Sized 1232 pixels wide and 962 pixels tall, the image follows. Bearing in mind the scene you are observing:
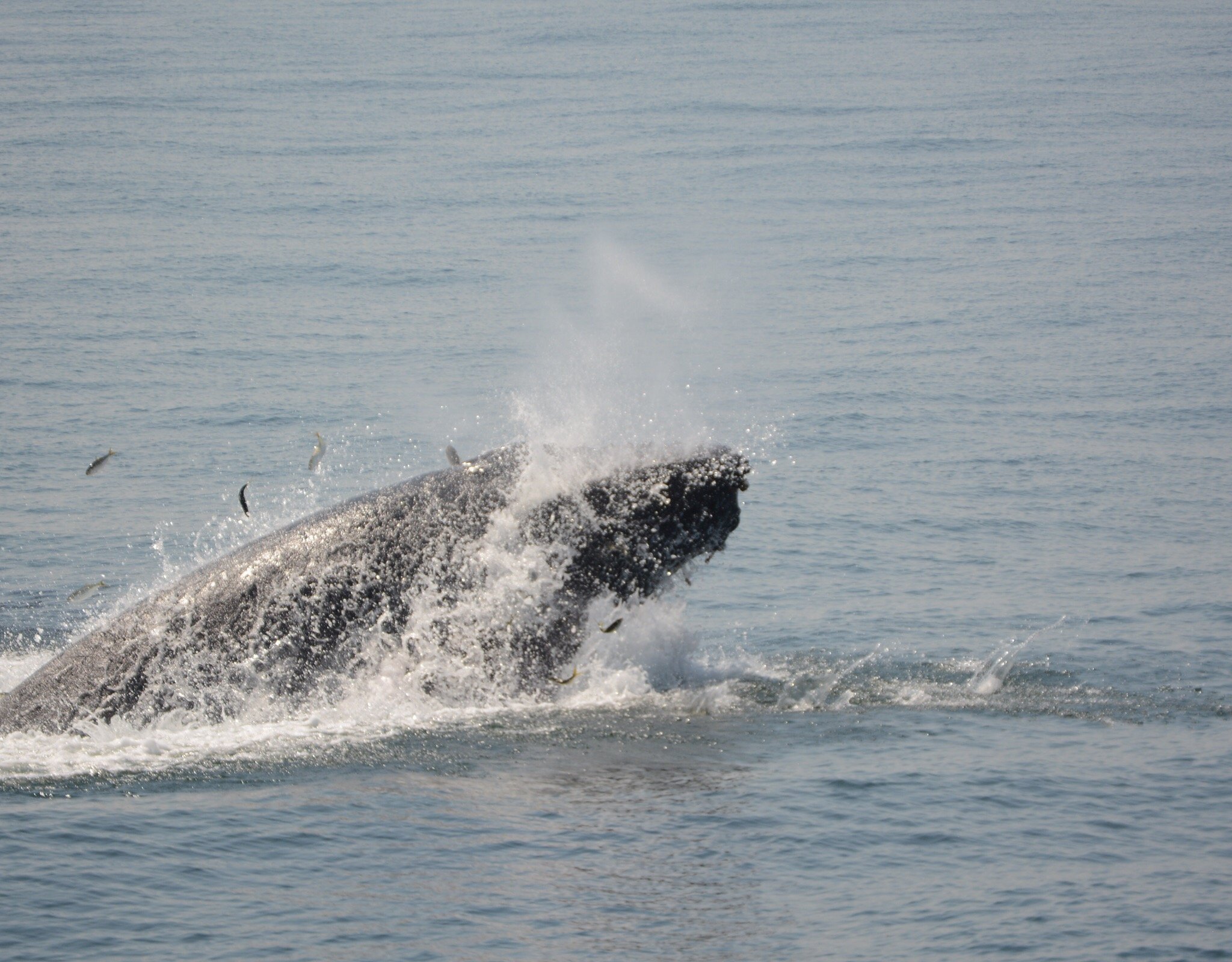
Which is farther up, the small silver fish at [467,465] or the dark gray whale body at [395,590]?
the small silver fish at [467,465]

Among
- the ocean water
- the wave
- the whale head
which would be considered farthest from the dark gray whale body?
the ocean water

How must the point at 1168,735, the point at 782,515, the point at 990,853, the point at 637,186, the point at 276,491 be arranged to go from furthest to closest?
1. the point at 637,186
2. the point at 276,491
3. the point at 782,515
4. the point at 1168,735
5. the point at 990,853

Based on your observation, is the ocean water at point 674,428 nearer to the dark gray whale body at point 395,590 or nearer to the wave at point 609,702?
the wave at point 609,702

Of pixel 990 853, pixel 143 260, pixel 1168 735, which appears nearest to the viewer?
pixel 990 853

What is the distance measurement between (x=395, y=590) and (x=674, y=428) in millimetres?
2500

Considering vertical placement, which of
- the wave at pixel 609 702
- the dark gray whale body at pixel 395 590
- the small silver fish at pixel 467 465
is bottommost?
the wave at pixel 609 702

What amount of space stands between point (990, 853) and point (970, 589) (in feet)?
25.2

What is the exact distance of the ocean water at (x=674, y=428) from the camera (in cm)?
1006

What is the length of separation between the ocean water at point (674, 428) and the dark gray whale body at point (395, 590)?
33 centimetres

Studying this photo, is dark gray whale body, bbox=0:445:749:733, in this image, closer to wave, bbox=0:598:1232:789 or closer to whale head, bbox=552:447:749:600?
whale head, bbox=552:447:749:600

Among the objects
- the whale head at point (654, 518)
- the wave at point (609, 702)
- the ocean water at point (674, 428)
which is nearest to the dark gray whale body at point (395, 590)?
the whale head at point (654, 518)

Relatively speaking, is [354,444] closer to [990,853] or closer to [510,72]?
[990,853]

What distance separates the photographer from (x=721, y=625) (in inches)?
663

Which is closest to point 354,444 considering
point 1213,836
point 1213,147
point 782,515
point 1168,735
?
point 782,515
